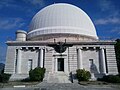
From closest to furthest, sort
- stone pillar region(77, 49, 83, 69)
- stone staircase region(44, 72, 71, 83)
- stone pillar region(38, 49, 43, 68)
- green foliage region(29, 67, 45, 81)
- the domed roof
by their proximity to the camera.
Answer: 1. stone staircase region(44, 72, 71, 83)
2. green foliage region(29, 67, 45, 81)
3. stone pillar region(77, 49, 83, 69)
4. stone pillar region(38, 49, 43, 68)
5. the domed roof

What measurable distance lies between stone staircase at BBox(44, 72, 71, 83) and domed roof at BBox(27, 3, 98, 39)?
29.4 ft

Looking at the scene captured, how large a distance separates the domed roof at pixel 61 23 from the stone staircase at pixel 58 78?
8.95m

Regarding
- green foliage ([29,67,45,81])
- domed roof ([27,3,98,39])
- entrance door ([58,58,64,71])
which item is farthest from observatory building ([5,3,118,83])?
domed roof ([27,3,98,39])

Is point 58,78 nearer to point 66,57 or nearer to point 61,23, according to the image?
→ point 66,57

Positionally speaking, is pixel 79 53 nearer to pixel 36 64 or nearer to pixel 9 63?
pixel 36 64

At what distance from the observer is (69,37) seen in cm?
3023

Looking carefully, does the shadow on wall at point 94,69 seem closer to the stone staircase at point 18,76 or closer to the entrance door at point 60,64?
the entrance door at point 60,64

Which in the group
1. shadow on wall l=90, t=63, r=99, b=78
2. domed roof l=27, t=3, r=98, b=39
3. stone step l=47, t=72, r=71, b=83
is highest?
domed roof l=27, t=3, r=98, b=39

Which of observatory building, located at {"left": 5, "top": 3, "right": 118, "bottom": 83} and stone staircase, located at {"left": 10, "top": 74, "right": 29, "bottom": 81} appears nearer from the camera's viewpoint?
stone staircase, located at {"left": 10, "top": 74, "right": 29, "bottom": 81}

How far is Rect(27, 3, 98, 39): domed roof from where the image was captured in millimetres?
31052

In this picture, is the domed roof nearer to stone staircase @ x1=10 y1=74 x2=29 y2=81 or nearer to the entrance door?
the entrance door

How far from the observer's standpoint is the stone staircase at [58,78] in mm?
21609

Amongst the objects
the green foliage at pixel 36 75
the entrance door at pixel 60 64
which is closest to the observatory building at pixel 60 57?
the entrance door at pixel 60 64

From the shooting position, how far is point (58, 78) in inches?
908
